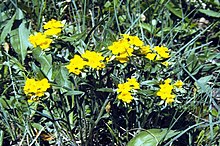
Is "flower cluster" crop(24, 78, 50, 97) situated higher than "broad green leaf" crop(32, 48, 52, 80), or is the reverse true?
"flower cluster" crop(24, 78, 50, 97)

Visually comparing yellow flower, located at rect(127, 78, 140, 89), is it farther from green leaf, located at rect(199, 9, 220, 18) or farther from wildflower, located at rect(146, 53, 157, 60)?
green leaf, located at rect(199, 9, 220, 18)

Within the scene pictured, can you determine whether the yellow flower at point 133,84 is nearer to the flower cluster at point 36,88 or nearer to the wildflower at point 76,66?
the wildflower at point 76,66

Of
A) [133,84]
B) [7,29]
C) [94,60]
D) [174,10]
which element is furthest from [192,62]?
[7,29]

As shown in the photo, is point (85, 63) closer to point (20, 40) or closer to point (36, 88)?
point (36, 88)

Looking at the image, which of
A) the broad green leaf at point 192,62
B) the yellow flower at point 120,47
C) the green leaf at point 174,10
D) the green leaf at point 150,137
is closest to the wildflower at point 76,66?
the yellow flower at point 120,47

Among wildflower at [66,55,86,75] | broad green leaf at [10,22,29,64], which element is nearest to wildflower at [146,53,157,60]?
wildflower at [66,55,86,75]
